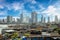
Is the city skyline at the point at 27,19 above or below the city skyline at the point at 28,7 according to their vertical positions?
below

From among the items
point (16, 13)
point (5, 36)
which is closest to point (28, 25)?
point (16, 13)

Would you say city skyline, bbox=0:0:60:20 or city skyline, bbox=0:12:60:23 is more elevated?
city skyline, bbox=0:0:60:20

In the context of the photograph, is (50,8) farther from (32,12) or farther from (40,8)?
(32,12)

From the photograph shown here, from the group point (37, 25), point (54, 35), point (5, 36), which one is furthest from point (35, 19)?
point (5, 36)

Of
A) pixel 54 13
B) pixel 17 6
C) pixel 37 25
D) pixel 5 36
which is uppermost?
pixel 17 6

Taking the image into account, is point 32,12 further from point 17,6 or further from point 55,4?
point 55,4

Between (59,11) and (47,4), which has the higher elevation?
(47,4)

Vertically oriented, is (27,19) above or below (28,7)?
below
